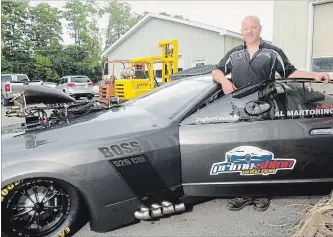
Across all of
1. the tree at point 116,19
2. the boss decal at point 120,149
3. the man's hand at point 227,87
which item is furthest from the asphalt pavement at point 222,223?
the tree at point 116,19

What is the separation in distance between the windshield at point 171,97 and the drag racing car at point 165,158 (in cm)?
2

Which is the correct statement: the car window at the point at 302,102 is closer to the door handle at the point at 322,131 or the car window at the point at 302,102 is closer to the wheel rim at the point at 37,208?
the door handle at the point at 322,131

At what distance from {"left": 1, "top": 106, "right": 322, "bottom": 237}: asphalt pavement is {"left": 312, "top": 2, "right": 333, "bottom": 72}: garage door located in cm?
557

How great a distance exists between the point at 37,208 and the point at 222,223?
1.51 m

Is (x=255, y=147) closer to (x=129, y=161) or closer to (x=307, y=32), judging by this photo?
(x=129, y=161)

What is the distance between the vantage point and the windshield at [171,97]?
2580mm

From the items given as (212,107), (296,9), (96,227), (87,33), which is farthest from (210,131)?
(87,33)

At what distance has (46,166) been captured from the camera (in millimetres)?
1951

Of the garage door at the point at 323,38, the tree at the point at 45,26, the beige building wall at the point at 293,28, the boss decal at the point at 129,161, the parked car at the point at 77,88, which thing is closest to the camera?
the boss decal at the point at 129,161

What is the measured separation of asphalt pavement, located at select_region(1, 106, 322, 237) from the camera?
7.66ft

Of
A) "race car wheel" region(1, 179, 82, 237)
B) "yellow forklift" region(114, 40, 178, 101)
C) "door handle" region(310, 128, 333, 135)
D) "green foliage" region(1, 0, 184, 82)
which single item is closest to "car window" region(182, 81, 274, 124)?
"door handle" region(310, 128, 333, 135)

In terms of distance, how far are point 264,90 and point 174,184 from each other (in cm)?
111

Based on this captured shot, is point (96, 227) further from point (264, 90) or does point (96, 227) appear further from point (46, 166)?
point (264, 90)

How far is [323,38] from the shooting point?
723 centimetres
